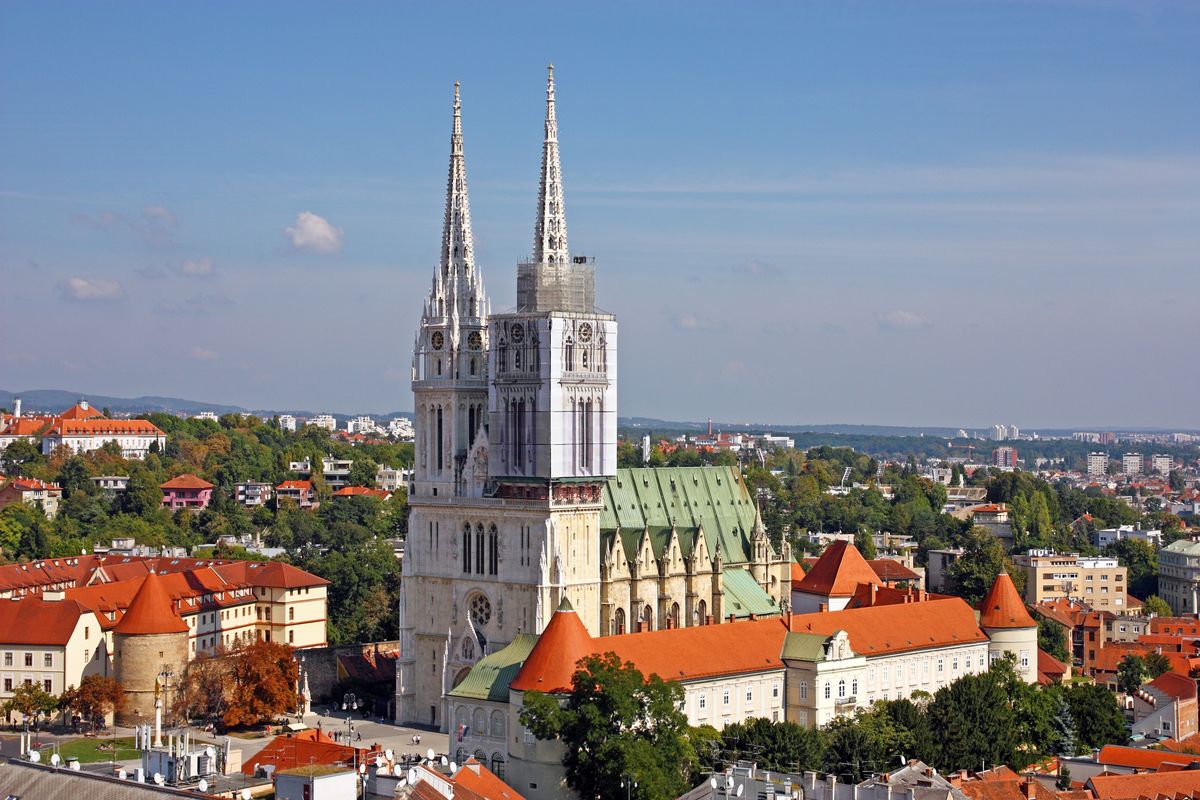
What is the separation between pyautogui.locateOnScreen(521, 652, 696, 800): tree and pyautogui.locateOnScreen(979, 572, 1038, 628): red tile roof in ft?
100

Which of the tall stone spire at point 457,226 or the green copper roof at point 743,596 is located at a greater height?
the tall stone spire at point 457,226

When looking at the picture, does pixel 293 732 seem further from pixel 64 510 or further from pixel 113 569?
pixel 64 510

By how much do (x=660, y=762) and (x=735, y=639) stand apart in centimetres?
1564

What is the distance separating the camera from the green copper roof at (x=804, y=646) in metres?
92.8

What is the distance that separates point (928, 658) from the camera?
100500 mm

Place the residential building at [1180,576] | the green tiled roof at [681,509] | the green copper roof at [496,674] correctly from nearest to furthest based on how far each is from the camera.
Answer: the green copper roof at [496,674] → the green tiled roof at [681,509] → the residential building at [1180,576]

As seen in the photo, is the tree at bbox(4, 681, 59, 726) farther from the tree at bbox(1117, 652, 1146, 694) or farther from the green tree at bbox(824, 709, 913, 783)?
the tree at bbox(1117, 652, 1146, 694)

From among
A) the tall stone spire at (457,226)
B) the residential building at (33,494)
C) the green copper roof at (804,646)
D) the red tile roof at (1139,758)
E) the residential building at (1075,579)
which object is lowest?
the red tile roof at (1139,758)

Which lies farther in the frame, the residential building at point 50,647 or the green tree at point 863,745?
the residential building at point 50,647

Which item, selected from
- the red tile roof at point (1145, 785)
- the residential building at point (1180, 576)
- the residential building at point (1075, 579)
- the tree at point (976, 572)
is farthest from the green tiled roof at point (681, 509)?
the residential building at point (1180, 576)

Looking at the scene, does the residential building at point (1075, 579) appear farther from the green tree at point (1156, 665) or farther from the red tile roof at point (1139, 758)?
the red tile roof at point (1139, 758)

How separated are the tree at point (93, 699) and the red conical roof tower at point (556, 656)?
25353 mm

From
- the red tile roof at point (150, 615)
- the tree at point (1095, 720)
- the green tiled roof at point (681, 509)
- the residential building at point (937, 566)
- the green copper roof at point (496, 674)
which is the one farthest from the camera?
the residential building at point (937, 566)

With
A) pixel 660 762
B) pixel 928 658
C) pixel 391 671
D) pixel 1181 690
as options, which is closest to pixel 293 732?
pixel 391 671
